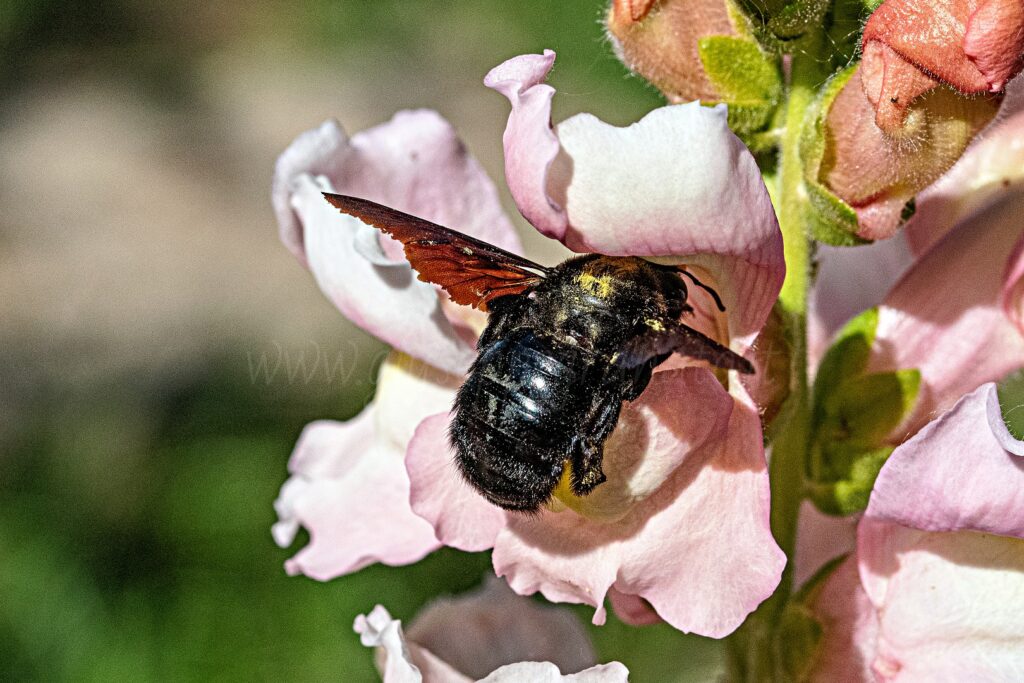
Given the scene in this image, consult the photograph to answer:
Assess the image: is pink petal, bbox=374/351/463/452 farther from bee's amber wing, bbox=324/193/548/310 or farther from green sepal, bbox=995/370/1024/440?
green sepal, bbox=995/370/1024/440

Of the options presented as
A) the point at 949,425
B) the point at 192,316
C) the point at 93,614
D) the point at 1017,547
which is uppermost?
the point at 949,425

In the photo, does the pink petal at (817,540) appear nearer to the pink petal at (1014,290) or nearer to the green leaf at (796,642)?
the green leaf at (796,642)

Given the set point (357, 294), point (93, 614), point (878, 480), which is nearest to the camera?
point (878, 480)

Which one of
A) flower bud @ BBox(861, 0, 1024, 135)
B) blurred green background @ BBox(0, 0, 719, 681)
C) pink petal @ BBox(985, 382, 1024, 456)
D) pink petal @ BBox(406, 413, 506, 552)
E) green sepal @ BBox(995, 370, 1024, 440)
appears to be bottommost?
blurred green background @ BBox(0, 0, 719, 681)

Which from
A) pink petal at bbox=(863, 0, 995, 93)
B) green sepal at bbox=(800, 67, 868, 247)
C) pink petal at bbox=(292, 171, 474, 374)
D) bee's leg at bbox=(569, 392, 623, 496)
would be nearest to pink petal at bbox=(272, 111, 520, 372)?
pink petal at bbox=(292, 171, 474, 374)

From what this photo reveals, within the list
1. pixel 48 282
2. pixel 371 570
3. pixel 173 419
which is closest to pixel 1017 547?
pixel 371 570

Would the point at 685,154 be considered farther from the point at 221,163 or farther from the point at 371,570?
the point at 221,163

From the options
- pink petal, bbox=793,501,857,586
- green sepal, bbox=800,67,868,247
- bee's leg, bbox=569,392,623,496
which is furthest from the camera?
pink petal, bbox=793,501,857,586
